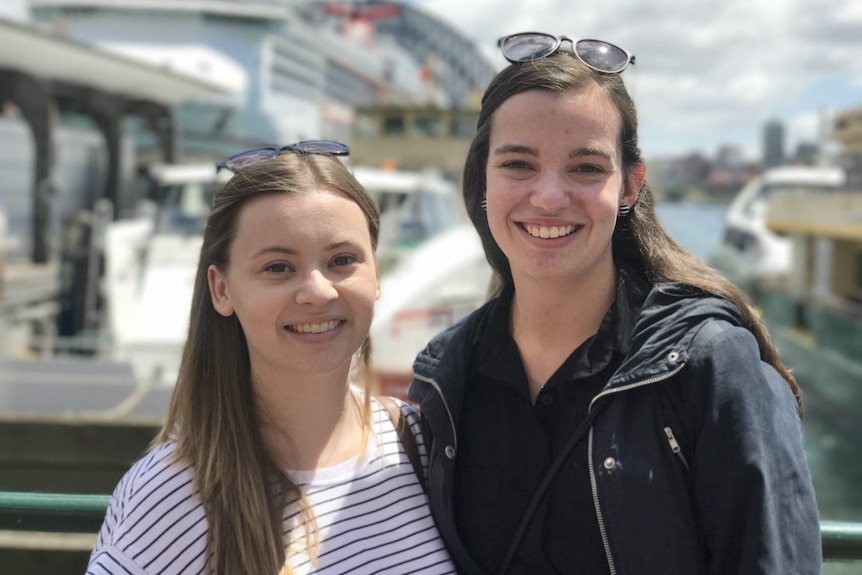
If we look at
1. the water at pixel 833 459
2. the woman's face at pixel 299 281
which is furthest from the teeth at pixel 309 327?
the water at pixel 833 459

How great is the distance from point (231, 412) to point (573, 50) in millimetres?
1061

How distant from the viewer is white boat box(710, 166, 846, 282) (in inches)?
1020

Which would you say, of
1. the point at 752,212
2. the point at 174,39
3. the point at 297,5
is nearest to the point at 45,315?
the point at 752,212

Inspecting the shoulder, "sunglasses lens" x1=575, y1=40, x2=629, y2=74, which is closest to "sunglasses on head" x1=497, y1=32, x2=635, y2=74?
"sunglasses lens" x1=575, y1=40, x2=629, y2=74

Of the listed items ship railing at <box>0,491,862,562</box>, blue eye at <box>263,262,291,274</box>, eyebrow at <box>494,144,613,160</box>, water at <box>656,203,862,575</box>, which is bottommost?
water at <box>656,203,862,575</box>

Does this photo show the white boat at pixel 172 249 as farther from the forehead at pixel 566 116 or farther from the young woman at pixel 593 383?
the forehead at pixel 566 116

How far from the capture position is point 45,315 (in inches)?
577

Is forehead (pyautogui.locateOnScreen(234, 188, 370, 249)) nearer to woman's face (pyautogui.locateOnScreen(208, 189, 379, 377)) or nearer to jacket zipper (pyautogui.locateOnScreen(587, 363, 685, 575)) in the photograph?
woman's face (pyautogui.locateOnScreen(208, 189, 379, 377))

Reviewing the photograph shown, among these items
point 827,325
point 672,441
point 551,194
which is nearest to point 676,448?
Result: point 672,441

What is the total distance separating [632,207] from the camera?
2.03 m

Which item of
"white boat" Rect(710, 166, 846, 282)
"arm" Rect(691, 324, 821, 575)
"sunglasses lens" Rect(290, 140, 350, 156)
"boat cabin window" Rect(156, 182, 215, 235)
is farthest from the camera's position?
Answer: "white boat" Rect(710, 166, 846, 282)

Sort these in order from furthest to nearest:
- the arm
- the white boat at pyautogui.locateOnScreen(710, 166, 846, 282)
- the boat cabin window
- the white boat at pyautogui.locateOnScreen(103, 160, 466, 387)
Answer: the white boat at pyautogui.locateOnScreen(710, 166, 846, 282) → the boat cabin window → the white boat at pyautogui.locateOnScreen(103, 160, 466, 387) → the arm

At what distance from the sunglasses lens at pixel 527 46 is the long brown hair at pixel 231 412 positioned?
0.45 metres

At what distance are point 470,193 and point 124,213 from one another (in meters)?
23.9
